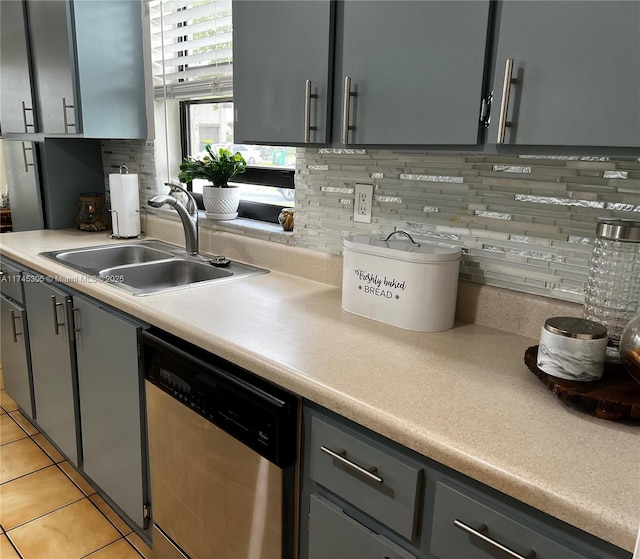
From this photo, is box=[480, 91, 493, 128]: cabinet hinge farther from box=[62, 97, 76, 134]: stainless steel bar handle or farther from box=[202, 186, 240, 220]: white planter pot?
box=[62, 97, 76, 134]: stainless steel bar handle

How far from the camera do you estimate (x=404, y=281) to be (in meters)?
1.31

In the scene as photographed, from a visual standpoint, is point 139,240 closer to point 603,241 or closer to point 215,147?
point 215,147

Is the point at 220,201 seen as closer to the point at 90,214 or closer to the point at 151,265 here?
the point at 151,265

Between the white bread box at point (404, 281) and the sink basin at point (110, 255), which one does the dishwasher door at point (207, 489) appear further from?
the sink basin at point (110, 255)

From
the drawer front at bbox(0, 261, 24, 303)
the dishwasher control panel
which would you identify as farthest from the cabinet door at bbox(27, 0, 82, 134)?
the dishwasher control panel

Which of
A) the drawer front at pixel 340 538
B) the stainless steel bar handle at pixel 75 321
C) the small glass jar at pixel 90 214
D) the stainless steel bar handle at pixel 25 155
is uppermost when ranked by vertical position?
the stainless steel bar handle at pixel 25 155

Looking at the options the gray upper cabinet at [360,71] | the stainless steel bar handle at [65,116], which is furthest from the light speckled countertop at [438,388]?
the stainless steel bar handle at [65,116]

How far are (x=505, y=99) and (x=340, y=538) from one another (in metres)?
0.92

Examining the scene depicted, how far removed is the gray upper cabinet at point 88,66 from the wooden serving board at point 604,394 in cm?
218

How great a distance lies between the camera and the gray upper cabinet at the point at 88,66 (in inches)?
87.7

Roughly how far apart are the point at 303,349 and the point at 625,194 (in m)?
0.79

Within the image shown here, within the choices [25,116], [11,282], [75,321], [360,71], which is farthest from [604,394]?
[25,116]

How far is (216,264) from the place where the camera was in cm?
202

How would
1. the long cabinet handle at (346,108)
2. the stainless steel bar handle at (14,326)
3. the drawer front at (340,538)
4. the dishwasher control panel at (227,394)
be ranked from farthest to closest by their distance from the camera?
the stainless steel bar handle at (14,326) → the long cabinet handle at (346,108) → the dishwasher control panel at (227,394) → the drawer front at (340,538)
